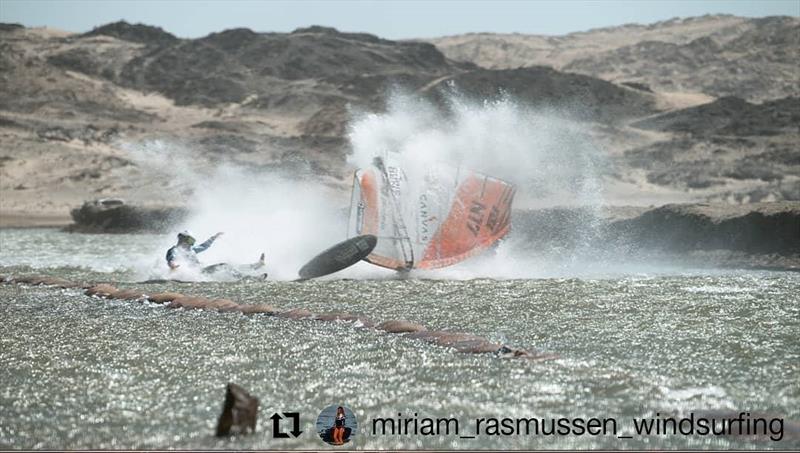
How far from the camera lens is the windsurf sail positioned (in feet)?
78.8

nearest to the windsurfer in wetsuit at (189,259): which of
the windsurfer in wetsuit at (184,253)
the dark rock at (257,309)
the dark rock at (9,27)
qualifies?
the windsurfer in wetsuit at (184,253)

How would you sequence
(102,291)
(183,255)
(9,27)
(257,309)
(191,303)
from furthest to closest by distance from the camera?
(9,27) < (183,255) < (102,291) < (191,303) < (257,309)

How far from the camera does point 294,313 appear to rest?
51.8 ft

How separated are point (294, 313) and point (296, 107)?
7670 cm

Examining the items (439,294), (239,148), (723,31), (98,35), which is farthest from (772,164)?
(723,31)

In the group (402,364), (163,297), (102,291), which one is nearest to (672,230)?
(163,297)

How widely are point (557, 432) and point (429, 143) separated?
1842 centimetres

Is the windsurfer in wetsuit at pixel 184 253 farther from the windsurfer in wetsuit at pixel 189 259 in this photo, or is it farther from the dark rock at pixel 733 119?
the dark rock at pixel 733 119

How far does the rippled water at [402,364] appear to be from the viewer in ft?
29.0

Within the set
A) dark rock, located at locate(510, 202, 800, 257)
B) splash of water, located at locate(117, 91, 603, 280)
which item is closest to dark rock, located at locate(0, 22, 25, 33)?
splash of water, located at locate(117, 91, 603, 280)

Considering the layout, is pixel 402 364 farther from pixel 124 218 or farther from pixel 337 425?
pixel 124 218

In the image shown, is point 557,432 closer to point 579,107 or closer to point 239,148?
point 239,148

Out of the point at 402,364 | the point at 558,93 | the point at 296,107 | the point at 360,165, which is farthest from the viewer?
the point at 296,107

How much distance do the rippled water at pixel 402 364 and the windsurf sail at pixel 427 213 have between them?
15.8 feet
